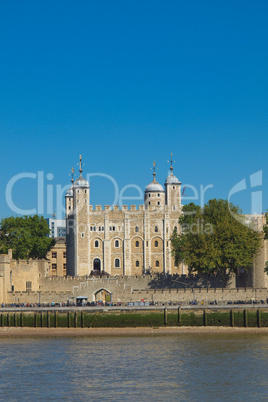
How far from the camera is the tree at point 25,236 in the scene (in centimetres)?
9500

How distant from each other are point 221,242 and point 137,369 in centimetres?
3464

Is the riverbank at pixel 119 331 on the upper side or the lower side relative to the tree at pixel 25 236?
lower

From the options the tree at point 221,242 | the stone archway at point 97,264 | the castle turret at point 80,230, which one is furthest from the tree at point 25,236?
the tree at point 221,242

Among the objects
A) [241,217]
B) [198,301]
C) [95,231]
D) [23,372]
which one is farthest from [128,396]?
[95,231]

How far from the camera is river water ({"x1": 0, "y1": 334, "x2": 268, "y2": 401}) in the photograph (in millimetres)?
38656

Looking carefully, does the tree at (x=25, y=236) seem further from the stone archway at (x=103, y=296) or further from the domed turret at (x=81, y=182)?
the stone archway at (x=103, y=296)

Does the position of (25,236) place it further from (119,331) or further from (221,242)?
(119,331)

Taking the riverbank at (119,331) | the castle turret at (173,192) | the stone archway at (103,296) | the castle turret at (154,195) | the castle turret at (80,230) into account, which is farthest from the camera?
the castle turret at (154,195)

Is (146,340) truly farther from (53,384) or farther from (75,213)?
(75,213)

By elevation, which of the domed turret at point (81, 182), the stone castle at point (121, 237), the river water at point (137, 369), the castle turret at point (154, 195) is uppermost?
the domed turret at point (81, 182)

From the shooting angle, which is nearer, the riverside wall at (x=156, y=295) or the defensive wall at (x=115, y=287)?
the riverside wall at (x=156, y=295)

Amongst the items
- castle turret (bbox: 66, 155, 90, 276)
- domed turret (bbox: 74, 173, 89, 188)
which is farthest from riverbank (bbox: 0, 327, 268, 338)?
domed turret (bbox: 74, 173, 89, 188)

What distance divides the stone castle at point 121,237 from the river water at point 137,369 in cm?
4410

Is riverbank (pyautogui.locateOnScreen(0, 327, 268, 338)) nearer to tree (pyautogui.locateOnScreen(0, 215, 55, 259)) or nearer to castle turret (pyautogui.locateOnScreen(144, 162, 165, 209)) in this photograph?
tree (pyautogui.locateOnScreen(0, 215, 55, 259))
